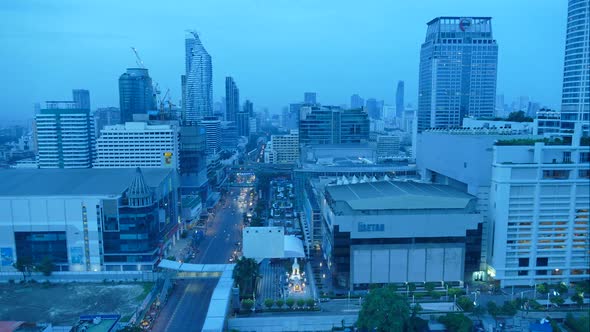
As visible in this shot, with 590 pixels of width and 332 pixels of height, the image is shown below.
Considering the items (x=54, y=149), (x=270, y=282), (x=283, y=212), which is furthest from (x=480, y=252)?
(x=54, y=149)

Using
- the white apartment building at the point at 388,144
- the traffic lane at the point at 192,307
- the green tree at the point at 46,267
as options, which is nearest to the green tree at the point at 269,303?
the traffic lane at the point at 192,307

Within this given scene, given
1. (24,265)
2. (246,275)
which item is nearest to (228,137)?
(24,265)

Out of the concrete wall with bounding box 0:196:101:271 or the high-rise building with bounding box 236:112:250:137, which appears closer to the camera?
the concrete wall with bounding box 0:196:101:271

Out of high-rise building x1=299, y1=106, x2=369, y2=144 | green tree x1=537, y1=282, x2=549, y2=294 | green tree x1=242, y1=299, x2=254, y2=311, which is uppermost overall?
high-rise building x1=299, y1=106, x2=369, y2=144

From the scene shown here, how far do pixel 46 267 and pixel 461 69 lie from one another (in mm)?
28161

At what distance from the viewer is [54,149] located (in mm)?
26828

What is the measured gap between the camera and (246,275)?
1205 cm

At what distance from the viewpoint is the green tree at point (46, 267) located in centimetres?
1355

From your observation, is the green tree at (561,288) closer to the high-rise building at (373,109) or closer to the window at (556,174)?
the window at (556,174)

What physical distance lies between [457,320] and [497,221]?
3.51m

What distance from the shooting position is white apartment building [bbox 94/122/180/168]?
23.3 m

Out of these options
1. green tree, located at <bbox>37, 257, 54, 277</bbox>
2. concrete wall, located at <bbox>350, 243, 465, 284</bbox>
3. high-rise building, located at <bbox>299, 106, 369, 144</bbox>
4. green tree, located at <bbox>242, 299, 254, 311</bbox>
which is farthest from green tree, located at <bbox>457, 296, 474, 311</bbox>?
high-rise building, located at <bbox>299, 106, 369, 144</bbox>

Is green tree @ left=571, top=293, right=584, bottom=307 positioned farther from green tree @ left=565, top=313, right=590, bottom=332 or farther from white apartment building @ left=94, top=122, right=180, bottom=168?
white apartment building @ left=94, top=122, right=180, bottom=168

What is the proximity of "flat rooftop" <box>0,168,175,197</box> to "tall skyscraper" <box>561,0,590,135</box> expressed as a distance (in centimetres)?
1580
